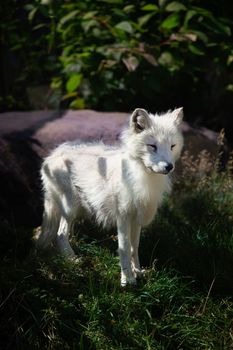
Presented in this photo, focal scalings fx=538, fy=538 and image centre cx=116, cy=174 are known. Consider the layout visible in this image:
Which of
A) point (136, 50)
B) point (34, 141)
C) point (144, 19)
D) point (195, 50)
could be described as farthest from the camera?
point (144, 19)

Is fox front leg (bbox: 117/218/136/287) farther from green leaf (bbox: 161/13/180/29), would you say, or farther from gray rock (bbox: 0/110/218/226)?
green leaf (bbox: 161/13/180/29)

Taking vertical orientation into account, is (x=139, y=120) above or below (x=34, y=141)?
above

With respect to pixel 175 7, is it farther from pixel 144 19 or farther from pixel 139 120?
pixel 139 120

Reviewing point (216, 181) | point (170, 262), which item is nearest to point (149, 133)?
point (170, 262)

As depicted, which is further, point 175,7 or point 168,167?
point 175,7

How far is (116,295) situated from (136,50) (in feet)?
11.5

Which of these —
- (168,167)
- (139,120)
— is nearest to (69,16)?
(139,120)

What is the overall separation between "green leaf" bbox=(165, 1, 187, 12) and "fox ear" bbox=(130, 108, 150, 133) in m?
3.09

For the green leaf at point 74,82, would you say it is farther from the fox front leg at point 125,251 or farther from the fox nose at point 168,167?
the fox nose at point 168,167

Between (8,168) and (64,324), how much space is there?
2.05 meters

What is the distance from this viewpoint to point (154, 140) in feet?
13.2

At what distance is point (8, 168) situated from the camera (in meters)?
5.46

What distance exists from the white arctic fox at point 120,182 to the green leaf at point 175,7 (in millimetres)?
2567

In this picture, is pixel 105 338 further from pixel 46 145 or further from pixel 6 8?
pixel 6 8
